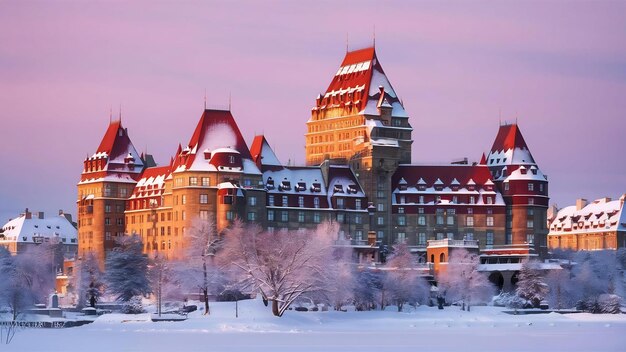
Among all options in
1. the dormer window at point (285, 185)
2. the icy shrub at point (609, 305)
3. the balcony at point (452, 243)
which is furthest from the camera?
the dormer window at point (285, 185)

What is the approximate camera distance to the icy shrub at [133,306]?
464 ft

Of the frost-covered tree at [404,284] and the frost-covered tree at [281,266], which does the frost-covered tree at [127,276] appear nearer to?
the frost-covered tree at [281,266]

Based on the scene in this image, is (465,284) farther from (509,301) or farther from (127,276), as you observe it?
(127,276)

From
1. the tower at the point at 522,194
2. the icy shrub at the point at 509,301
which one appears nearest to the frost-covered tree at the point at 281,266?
the icy shrub at the point at 509,301

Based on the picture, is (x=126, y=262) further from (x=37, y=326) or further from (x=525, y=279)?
(x=525, y=279)

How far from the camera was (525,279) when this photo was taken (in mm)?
167500

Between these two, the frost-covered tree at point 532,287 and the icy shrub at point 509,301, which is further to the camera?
the frost-covered tree at point 532,287

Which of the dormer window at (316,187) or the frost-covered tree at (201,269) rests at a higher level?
the dormer window at (316,187)

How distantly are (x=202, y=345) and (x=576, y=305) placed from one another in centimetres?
6779

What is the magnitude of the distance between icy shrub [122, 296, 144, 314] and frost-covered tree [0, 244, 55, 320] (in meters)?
8.06

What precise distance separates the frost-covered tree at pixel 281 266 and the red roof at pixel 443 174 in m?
50.5

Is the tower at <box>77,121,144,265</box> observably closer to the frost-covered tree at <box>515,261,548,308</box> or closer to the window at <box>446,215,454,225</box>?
the window at <box>446,215,454,225</box>

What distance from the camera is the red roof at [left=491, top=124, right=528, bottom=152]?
19532cm

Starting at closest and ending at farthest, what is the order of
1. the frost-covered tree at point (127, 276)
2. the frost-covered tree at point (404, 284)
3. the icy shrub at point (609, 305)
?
1. the frost-covered tree at point (127, 276)
2. the icy shrub at point (609, 305)
3. the frost-covered tree at point (404, 284)
